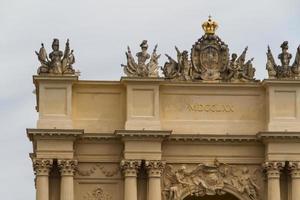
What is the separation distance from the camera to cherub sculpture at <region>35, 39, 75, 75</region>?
160ft

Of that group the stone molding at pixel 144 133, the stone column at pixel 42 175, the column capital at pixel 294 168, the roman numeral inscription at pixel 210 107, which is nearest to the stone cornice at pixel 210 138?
the stone molding at pixel 144 133

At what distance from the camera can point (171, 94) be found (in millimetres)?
49375

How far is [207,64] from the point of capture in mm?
49344

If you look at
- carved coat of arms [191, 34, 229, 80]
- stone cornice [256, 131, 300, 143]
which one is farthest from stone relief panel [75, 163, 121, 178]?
stone cornice [256, 131, 300, 143]

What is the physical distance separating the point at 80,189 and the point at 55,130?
1814mm

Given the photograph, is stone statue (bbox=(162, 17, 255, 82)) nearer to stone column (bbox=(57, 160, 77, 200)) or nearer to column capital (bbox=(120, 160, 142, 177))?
column capital (bbox=(120, 160, 142, 177))

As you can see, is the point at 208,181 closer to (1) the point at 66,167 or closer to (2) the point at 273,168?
(2) the point at 273,168

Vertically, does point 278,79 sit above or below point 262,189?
above

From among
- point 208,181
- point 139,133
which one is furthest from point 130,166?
point 208,181

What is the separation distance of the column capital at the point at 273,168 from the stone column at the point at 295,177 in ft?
0.89

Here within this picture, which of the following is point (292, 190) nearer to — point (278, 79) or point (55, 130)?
point (278, 79)

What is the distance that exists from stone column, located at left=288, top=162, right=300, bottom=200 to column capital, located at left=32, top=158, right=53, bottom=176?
6556 millimetres

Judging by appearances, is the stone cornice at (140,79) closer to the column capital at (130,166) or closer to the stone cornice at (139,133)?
the stone cornice at (139,133)

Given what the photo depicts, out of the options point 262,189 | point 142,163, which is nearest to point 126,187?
point 142,163
